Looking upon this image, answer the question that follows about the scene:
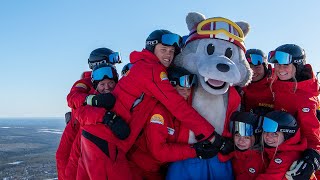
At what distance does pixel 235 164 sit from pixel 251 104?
1273mm

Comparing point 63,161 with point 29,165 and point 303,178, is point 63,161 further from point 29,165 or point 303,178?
point 29,165

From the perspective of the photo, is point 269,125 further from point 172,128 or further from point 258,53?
point 258,53

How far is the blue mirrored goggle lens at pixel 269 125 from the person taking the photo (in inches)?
194

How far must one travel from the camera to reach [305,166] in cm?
481

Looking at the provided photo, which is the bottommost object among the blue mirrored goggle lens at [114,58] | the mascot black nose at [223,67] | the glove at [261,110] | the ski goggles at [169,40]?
the glove at [261,110]

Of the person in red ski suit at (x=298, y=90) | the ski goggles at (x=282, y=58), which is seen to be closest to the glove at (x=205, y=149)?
the person in red ski suit at (x=298, y=90)

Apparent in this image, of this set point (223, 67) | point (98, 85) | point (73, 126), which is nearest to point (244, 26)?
point (223, 67)

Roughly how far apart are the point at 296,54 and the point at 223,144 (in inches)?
72.3

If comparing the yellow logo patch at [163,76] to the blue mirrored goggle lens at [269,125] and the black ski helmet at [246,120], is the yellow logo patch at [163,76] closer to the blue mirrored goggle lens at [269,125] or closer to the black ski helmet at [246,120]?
the black ski helmet at [246,120]

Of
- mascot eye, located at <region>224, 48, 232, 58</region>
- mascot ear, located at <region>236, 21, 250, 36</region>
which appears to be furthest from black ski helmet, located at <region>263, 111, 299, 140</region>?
mascot ear, located at <region>236, 21, 250, 36</region>

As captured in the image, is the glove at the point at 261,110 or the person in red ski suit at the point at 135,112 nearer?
the person in red ski suit at the point at 135,112

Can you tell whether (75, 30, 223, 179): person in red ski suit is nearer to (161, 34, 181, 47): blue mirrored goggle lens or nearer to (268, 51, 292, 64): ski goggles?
(161, 34, 181, 47): blue mirrored goggle lens

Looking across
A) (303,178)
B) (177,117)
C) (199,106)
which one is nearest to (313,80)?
(303,178)

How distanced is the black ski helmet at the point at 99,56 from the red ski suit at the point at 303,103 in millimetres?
2986
